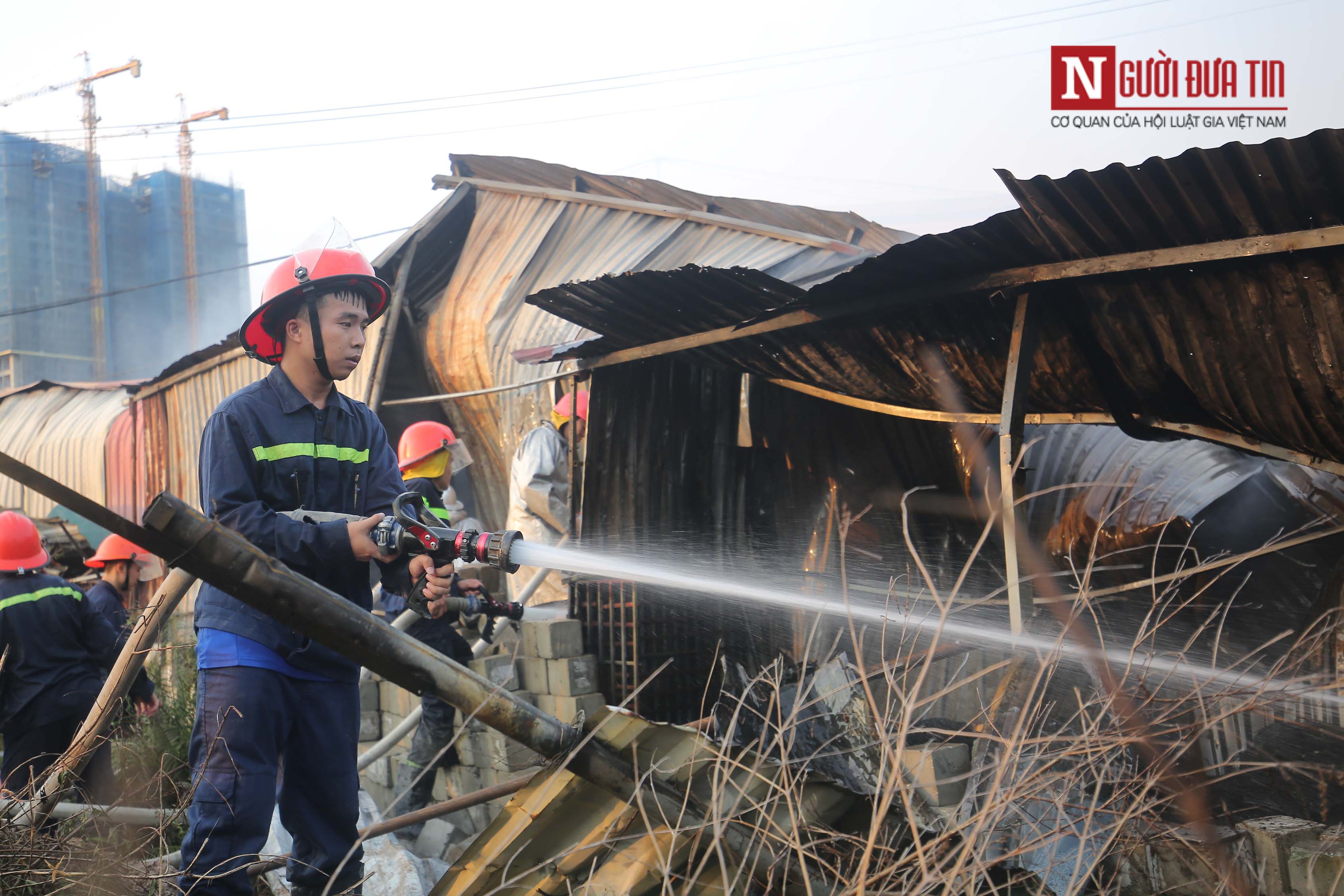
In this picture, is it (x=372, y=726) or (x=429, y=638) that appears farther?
(x=372, y=726)

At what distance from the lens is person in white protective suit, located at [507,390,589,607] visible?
24.1ft

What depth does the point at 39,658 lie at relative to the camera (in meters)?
5.82

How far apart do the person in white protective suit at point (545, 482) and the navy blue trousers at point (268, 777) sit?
414 cm

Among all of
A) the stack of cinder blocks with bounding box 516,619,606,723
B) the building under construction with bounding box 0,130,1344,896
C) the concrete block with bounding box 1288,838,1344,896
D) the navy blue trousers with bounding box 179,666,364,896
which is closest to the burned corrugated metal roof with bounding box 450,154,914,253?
the building under construction with bounding box 0,130,1344,896

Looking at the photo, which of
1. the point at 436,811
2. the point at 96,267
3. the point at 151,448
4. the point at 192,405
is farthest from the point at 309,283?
the point at 96,267

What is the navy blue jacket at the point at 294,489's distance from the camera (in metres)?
2.84

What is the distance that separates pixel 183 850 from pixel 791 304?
3461 millimetres

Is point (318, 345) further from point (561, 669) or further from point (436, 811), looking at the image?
point (561, 669)

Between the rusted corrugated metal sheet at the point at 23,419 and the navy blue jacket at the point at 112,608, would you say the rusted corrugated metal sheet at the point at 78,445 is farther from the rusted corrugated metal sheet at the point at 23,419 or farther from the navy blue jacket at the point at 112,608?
the navy blue jacket at the point at 112,608

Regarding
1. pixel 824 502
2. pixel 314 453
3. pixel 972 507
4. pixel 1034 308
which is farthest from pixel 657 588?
pixel 314 453

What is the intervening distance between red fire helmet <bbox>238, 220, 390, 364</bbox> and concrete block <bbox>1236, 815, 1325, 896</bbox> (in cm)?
378

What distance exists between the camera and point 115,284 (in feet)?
194

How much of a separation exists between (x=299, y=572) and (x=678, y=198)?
8554 mm

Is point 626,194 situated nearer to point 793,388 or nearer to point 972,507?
point 793,388
